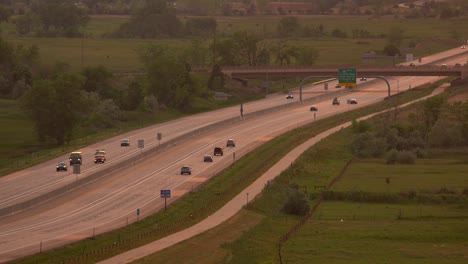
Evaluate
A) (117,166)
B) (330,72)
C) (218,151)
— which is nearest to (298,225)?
(117,166)

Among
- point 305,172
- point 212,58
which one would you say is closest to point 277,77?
point 212,58

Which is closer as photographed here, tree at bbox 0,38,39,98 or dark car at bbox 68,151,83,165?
dark car at bbox 68,151,83,165

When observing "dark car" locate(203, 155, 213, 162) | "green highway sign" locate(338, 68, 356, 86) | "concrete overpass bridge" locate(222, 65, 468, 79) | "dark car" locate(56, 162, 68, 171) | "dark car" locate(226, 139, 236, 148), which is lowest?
"dark car" locate(226, 139, 236, 148)

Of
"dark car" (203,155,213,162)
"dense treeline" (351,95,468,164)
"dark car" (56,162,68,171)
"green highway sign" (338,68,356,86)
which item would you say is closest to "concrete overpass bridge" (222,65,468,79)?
"green highway sign" (338,68,356,86)

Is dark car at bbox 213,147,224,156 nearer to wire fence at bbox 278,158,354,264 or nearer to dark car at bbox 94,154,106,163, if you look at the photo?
dark car at bbox 94,154,106,163

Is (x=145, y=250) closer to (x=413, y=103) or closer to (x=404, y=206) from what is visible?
(x=404, y=206)

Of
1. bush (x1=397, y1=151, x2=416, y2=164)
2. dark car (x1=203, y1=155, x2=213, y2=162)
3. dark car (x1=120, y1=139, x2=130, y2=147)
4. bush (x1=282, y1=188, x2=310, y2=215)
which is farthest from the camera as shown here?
dark car (x1=120, y1=139, x2=130, y2=147)

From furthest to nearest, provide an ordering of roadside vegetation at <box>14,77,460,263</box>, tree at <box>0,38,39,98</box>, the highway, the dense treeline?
tree at <box>0,38,39,98</box>, the dense treeline, the highway, roadside vegetation at <box>14,77,460,263</box>

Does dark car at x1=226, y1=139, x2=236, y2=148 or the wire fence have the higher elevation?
the wire fence
